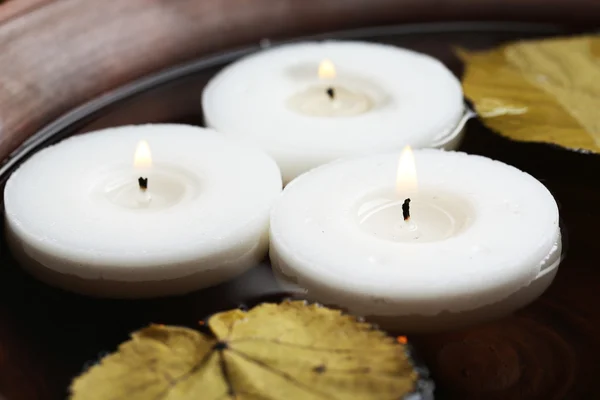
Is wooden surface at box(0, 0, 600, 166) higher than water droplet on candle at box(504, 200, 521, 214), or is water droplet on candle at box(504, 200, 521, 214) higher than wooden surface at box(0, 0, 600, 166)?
wooden surface at box(0, 0, 600, 166)

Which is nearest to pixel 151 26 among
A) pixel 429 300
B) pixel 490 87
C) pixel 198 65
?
pixel 198 65

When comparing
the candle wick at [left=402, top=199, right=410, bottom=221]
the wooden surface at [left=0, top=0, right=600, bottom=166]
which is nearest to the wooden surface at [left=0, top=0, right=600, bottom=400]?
the wooden surface at [left=0, top=0, right=600, bottom=166]

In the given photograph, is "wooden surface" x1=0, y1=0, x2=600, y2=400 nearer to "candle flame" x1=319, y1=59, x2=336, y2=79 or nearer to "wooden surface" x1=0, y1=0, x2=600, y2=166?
"wooden surface" x1=0, y1=0, x2=600, y2=166

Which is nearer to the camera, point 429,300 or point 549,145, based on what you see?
point 429,300

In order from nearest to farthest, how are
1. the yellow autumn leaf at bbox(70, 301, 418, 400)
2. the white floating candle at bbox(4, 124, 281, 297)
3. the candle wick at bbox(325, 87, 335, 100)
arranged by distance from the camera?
the yellow autumn leaf at bbox(70, 301, 418, 400) → the white floating candle at bbox(4, 124, 281, 297) → the candle wick at bbox(325, 87, 335, 100)

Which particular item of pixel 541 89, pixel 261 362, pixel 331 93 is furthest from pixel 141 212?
pixel 541 89

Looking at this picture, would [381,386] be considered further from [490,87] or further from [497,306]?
[490,87]

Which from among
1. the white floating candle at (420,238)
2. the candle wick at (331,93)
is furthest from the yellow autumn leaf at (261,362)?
the candle wick at (331,93)
